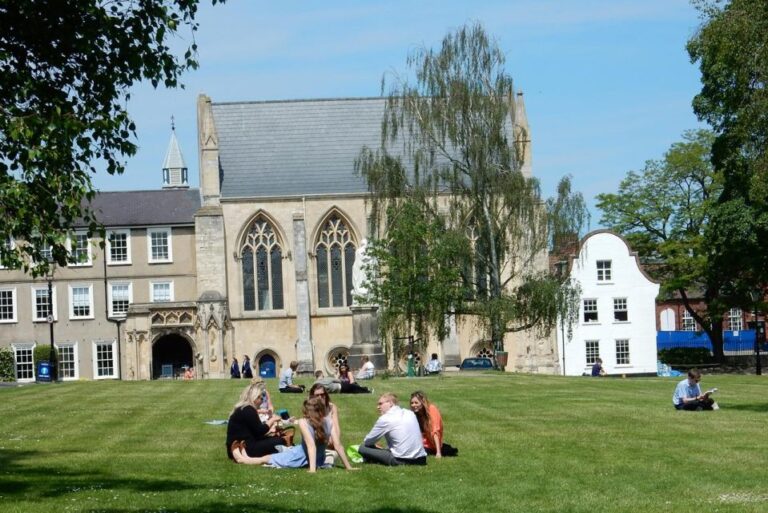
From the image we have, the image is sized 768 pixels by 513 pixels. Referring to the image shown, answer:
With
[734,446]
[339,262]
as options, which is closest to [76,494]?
[734,446]

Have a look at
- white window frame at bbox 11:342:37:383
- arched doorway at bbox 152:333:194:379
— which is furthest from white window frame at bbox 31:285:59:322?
arched doorway at bbox 152:333:194:379

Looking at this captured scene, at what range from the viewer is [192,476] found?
61.9ft

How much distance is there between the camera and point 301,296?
7338 cm

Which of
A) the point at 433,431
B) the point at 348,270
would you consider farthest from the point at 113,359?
the point at 433,431

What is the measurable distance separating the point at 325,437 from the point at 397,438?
108 cm

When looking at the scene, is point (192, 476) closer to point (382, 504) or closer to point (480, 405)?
point (382, 504)

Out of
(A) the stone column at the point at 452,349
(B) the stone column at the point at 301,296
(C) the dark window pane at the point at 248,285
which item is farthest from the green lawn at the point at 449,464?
(C) the dark window pane at the point at 248,285

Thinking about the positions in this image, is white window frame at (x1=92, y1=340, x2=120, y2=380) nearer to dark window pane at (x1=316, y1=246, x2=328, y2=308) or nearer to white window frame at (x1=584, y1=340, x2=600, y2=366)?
dark window pane at (x1=316, y1=246, x2=328, y2=308)

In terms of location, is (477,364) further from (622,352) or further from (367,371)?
(622,352)

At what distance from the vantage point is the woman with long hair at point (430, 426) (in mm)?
21234

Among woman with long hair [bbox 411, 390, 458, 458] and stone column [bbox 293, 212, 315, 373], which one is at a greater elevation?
stone column [bbox 293, 212, 315, 373]

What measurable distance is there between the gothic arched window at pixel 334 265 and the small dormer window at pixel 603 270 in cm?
1545

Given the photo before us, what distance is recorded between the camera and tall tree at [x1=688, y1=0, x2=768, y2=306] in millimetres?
31922

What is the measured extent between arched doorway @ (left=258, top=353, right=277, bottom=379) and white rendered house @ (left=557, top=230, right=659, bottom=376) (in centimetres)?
1714
